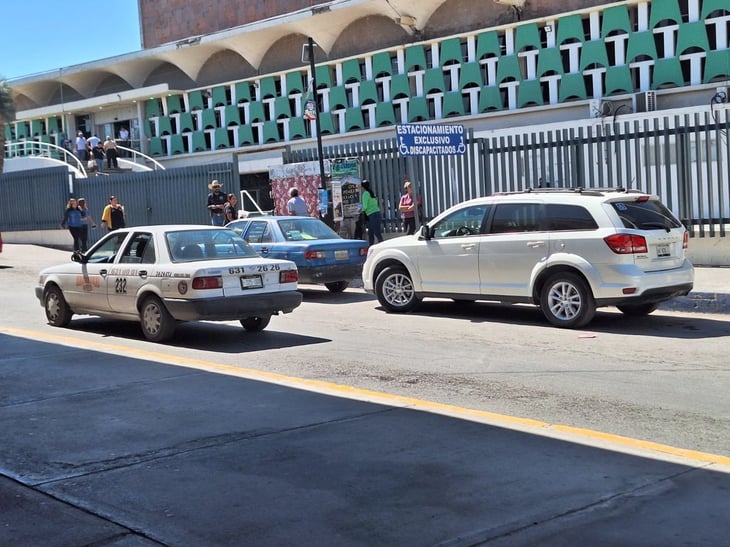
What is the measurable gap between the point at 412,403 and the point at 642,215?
560 cm

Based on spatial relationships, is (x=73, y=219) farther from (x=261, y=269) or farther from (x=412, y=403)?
(x=412, y=403)

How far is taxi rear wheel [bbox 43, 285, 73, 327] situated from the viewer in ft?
41.5

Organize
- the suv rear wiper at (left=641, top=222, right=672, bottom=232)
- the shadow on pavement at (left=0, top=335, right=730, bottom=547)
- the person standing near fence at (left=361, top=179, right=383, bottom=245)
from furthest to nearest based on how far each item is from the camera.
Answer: the person standing near fence at (left=361, top=179, right=383, bottom=245) → the suv rear wiper at (left=641, top=222, right=672, bottom=232) → the shadow on pavement at (left=0, top=335, right=730, bottom=547)

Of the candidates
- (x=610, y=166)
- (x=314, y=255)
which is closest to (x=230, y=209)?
(x=314, y=255)

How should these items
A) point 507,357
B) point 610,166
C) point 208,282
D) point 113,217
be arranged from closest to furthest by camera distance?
point 507,357
point 208,282
point 610,166
point 113,217

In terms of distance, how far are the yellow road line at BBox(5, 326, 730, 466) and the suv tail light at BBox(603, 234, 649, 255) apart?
4.67m

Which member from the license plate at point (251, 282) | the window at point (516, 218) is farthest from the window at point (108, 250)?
the window at point (516, 218)

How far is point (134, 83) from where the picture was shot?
1725 inches

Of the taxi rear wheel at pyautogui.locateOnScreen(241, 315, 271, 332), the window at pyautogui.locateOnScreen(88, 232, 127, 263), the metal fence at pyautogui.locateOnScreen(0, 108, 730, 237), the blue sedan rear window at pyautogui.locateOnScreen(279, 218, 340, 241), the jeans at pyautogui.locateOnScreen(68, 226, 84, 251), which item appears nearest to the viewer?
the window at pyautogui.locateOnScreen(88, 232, 127, 263)

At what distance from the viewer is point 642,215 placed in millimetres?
11641

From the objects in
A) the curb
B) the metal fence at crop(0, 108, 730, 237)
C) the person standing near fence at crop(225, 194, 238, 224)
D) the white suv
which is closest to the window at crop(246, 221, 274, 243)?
the white suv

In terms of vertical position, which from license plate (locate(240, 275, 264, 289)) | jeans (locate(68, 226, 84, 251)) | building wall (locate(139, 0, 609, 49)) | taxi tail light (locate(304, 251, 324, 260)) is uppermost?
building wall (locate(139, 0, 609, 49))

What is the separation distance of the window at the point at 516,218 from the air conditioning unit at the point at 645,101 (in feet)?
52.7

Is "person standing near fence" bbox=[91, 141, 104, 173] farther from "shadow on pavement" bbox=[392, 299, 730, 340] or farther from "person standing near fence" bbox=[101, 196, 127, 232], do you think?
"shadow on pavement" bbox=[392, 299, 730, 340]
